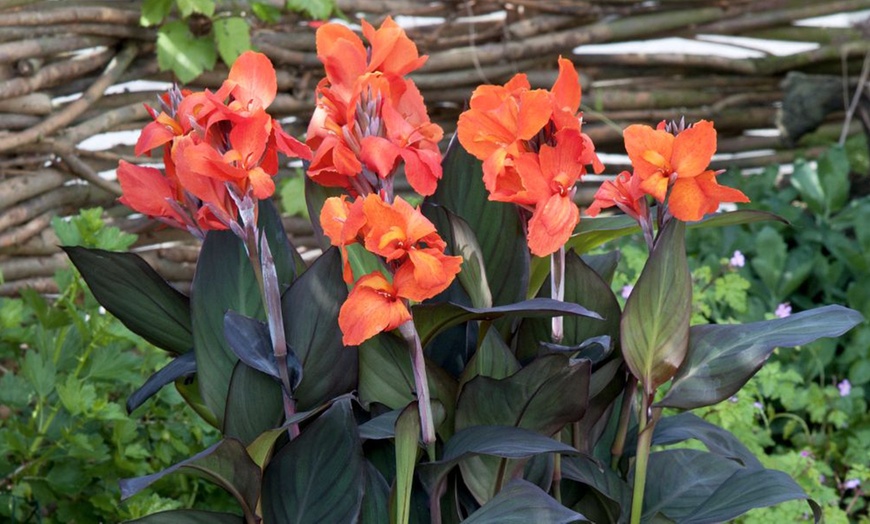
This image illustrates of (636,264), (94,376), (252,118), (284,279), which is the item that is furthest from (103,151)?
(252,118)

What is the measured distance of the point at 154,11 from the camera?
8.09 ft

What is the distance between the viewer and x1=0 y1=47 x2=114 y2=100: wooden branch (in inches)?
92.7

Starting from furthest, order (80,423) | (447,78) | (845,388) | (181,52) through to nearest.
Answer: (447,78)
(181,52)
(845,388)
(80,423)

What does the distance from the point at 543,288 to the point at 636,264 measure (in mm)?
1123

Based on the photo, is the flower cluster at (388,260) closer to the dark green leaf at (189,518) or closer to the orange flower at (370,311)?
the orange flower at (370,311)

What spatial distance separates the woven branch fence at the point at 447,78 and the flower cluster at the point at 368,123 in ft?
4.86

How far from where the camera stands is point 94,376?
1609mm

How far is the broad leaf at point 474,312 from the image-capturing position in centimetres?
85

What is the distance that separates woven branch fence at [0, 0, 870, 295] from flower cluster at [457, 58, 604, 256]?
5.19ft

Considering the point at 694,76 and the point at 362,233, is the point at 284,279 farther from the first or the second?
the point at 694,76

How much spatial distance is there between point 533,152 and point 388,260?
6.6 inches

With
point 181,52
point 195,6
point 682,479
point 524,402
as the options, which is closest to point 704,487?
point 682,479

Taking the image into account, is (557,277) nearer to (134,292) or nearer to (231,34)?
(134,292)

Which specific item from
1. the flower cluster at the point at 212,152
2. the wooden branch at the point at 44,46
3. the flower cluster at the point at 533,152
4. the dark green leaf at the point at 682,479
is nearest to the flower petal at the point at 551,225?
the flower cluster at the point at 533,152
